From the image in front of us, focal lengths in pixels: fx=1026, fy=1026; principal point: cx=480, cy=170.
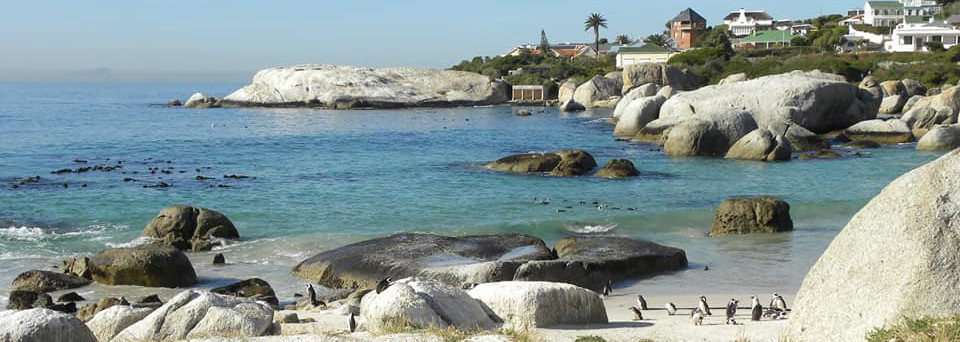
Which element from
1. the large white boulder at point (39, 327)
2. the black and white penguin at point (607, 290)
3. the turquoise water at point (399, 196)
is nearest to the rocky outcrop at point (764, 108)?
the turquoise water at point (399, 196)

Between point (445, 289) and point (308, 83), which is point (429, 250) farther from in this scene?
point (308, 83)

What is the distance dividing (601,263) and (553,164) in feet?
61.5

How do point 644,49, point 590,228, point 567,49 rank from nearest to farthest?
point 590,228 < point 644,49 < point 567,49

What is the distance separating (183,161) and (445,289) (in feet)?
118

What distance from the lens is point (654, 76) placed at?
85.0 meters

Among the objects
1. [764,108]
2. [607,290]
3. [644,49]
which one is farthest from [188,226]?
[644,49]

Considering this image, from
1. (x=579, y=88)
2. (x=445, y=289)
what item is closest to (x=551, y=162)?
(x=445, y=289)

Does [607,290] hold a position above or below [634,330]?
below

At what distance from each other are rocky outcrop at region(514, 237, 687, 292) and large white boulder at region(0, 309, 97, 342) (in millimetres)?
8202

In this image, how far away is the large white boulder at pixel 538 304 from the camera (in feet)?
38.9

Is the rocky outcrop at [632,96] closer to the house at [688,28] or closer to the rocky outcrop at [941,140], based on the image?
the rocky outcrop at [941,140]

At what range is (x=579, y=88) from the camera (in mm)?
91438

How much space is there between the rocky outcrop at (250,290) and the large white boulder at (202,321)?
5005 mm

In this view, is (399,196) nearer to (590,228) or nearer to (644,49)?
(590,228)
